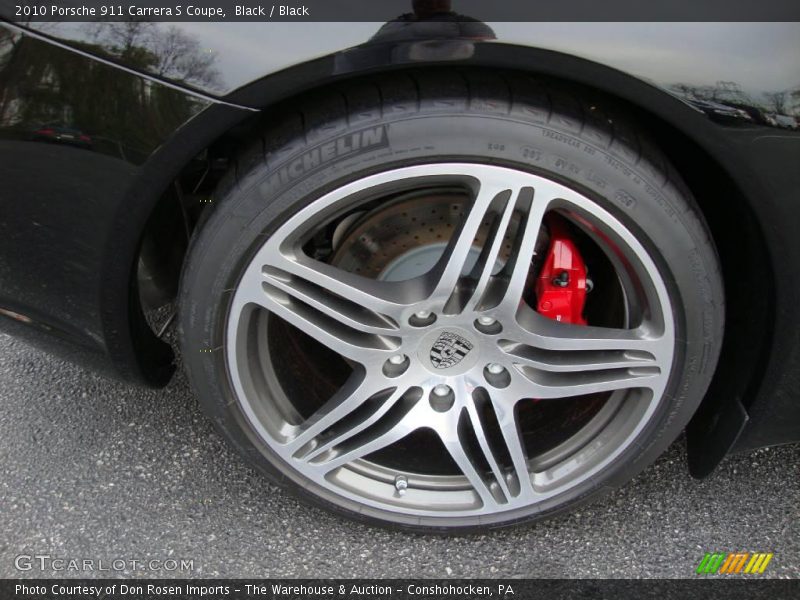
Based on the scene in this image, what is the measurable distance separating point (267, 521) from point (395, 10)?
1.31 m

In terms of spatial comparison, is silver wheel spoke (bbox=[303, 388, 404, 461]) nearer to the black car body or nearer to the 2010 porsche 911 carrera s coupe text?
the 2010 porsche 911 carrera s coupe text

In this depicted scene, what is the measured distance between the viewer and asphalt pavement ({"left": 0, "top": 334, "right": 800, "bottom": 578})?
181cm

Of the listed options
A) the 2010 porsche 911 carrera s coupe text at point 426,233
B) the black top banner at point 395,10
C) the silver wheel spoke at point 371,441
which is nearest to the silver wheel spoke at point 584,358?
the 2010 porsche 911 carrera s coupe text at point 426,233

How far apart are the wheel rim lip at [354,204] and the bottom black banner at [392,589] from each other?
0.18m

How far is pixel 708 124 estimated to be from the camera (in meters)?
1.33

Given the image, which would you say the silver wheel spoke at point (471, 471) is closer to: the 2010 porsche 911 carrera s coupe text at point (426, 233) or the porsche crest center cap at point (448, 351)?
the 2010 porsche 911 carrera s coupe text at point (426, 233)

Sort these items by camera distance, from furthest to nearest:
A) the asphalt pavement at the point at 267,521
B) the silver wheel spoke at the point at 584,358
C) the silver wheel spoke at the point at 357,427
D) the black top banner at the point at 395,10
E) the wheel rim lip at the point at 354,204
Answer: the asphalt pavement at the point at 267,521 < the silver wheel spoke at the point at 357,427 < the silver wheel spoke at the point at 584,358 < the wheel rim lip at the point at 354,204 < the black top banner at the point at 395,10

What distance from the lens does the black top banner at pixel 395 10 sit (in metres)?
1.27

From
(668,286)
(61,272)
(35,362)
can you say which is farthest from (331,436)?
(35,362)

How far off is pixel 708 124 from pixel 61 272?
1.34 meters

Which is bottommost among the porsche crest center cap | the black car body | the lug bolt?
the lug bolt

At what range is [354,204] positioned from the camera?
58.7 inches

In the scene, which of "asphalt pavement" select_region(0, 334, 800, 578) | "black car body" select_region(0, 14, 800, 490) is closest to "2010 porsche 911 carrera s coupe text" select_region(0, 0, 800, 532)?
"black car body" select_region(0, 14, 800, 490)

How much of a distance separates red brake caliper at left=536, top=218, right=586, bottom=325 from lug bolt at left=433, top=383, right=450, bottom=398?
0.29 meters
